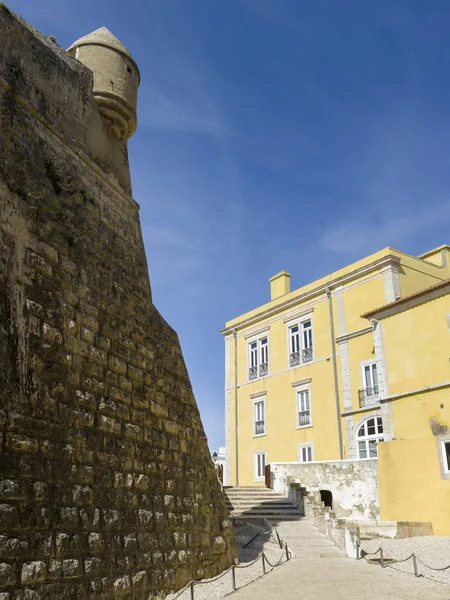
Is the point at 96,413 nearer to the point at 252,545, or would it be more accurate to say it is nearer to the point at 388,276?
the point at 252,545

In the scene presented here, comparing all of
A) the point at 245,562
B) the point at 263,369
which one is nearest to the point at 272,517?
the point at 245,562

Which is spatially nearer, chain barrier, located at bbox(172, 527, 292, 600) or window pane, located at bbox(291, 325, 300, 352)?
chain barrier, located at bbox(172, 527, 292, 600)

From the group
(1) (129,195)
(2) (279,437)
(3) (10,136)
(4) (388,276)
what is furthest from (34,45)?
(2) (279,437)

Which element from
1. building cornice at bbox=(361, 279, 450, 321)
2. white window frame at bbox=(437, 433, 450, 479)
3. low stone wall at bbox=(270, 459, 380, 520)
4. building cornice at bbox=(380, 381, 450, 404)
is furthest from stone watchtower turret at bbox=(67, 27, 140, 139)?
low stone wall at bbox=(270, 459, 380, 520)

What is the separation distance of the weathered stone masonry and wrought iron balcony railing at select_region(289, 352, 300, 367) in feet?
53.4

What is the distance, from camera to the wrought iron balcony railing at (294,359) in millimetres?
23964

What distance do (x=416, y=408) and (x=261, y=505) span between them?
4.55 metres

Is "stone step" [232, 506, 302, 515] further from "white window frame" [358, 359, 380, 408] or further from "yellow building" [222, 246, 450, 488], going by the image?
"white window frame" [358, 359, 380, 408]

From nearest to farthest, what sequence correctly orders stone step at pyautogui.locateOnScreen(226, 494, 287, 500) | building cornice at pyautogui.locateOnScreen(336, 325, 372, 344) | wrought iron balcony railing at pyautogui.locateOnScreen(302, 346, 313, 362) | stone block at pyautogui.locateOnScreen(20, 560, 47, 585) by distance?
1. stone block at pyautogui.locateOnScreen(20, 560, 47, 585)
2. stone step at pyautogui.locateOnScreen(226, 494, 287, 500)
3. building cornice at pyautogui.locateOnScreen(336, 325, 372, 344)
4. wrought iron balcony railing at pyautogui.locateOnScreen(302, 346, 313, 362)

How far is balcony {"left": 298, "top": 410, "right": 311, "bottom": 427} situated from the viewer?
22797mm

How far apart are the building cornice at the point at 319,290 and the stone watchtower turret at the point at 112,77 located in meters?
14.5

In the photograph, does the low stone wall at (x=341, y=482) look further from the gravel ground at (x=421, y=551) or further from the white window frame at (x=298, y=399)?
the white window frame at (x=298, y=399)

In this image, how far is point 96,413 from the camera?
18.5 ft

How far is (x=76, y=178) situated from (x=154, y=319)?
6.77 ft
